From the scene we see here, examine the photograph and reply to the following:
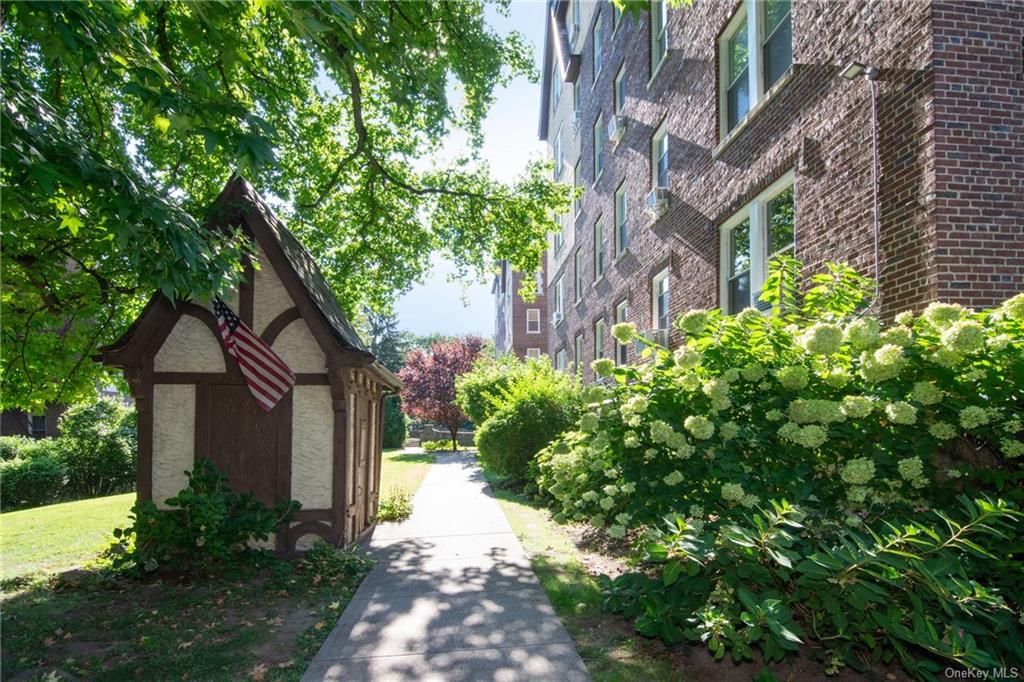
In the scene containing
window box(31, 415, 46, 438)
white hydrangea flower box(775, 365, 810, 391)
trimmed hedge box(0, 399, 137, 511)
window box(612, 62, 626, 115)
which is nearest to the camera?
white hydrangea flower box(775, 365, 810, 391)

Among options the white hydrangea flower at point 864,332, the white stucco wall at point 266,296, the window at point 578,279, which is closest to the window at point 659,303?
the window at point 578,279

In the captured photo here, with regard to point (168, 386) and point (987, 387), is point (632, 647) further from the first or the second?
point (168, 386)

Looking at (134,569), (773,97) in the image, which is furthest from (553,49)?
(134,569)

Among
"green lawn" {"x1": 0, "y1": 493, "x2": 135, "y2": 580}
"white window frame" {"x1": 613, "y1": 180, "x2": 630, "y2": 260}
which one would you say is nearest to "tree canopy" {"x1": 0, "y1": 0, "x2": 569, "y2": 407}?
"white window frame" {"x1": 613, "y1": 180, "x2": 630, "y2": 260}

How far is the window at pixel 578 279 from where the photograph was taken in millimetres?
22141

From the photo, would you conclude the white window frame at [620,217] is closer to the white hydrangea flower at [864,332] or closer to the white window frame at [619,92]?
the white window frame at [619,92]

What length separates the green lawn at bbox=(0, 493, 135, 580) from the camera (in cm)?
885

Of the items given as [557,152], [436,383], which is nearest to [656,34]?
[557,152]

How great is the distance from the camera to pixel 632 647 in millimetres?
5109

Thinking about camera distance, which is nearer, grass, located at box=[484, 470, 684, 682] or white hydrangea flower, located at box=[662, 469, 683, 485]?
grass, located at box=[484, 470, 684, 682]

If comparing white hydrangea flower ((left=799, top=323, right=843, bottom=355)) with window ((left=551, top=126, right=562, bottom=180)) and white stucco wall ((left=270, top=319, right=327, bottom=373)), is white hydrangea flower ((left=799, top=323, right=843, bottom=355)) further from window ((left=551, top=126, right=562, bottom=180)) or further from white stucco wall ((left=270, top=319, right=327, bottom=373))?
window ((left=551, top=126, right=562, bottom=180))

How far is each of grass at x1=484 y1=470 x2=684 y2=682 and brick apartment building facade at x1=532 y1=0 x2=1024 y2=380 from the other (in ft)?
13.3

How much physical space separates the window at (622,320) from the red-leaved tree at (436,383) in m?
17.9

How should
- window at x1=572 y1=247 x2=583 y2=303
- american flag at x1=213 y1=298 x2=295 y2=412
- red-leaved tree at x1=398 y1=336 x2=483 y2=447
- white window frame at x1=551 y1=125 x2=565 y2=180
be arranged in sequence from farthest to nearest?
red-leaved tree at x1=398 y1=336 x2=483 y2=447 → white window frame at x1=551 y1=125 x2=565 y2=180 → window at x1=572 y1=247 x2=583 y2=303 → american flag at x1=213 y1=298 x2=295 y2=412
